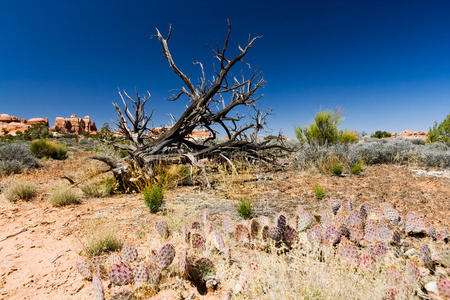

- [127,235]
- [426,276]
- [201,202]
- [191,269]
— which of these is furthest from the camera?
[201,202]

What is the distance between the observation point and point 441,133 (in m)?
13.3

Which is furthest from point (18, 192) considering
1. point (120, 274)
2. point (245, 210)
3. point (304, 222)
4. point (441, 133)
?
point (441, 133)

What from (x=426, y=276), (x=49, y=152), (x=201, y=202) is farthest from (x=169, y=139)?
(x=49, y=152)

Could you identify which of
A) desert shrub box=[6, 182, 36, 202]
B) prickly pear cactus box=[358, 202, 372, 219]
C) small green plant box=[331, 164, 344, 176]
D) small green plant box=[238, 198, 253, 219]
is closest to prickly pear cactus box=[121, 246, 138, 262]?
small green plant box=[238, 198, 253, 219]

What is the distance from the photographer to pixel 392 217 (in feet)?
8.93

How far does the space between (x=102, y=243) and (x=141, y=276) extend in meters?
0.98

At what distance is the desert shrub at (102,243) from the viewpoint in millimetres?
2447

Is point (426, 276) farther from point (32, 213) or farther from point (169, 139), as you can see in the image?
point (169, 139)

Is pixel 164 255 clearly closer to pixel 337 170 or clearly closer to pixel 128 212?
pixel 128 212

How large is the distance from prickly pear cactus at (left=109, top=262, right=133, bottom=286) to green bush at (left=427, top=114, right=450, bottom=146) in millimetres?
16888

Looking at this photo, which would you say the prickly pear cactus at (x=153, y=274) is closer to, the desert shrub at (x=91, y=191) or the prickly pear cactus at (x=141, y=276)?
the prickly pear cactus at (x=141, y=276)

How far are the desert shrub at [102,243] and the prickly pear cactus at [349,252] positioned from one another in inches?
94.4

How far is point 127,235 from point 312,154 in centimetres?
726

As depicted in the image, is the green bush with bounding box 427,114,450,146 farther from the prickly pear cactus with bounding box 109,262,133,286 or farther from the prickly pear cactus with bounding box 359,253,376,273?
the prickly pear cactus with bounding box 109,262,133,286
